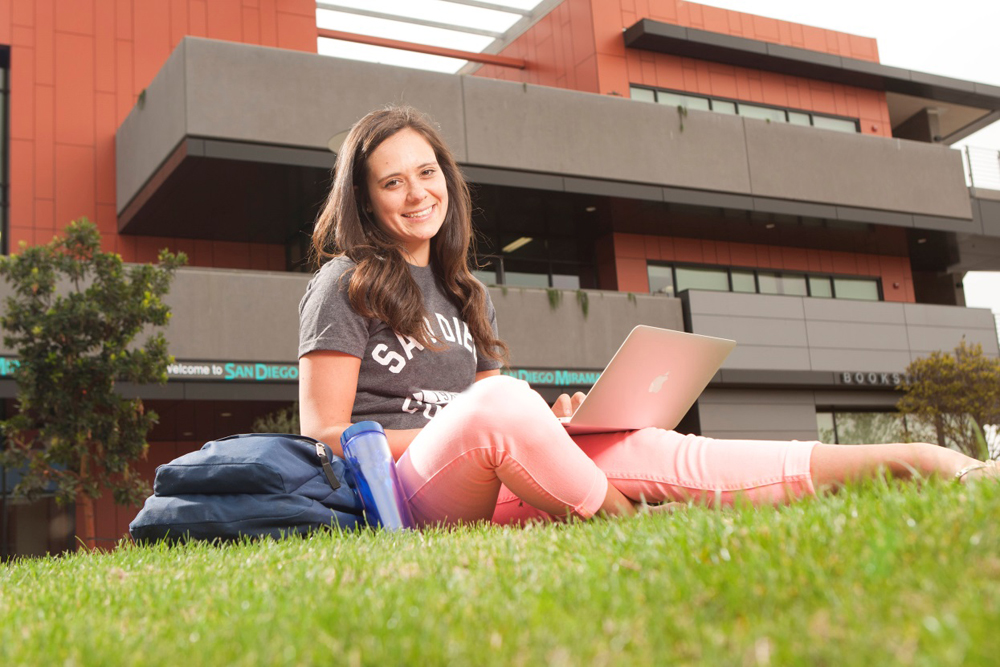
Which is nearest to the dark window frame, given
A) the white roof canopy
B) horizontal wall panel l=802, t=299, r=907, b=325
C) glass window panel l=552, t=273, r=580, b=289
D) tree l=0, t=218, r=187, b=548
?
horizontal wall panel l=802, t=299, r=907, b=325

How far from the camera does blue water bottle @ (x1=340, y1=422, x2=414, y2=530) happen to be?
311cm

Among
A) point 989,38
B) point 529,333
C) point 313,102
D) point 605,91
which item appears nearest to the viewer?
point 313,102

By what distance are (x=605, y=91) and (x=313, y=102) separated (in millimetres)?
6700

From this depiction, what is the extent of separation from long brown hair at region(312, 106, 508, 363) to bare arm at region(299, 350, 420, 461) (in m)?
0.22

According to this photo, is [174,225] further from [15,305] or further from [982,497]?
[982,497]

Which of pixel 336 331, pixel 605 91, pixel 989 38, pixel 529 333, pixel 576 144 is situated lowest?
pixel 336 331

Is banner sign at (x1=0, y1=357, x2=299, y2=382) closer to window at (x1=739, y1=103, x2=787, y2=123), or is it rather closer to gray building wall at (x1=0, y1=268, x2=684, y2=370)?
gray building wall at (x1=0, y1=268, x2=684, y2=370)

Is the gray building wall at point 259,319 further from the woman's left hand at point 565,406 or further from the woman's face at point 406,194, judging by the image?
the woman's left hand at point 565,406

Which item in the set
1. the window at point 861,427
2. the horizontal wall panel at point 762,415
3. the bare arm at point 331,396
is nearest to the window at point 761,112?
the horizontal wall panel at point 762,415

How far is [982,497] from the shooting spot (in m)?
1.76

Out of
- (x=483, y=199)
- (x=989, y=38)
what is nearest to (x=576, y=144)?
(x=483, y=199)

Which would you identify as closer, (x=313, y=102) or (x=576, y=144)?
(x=313, y=102)

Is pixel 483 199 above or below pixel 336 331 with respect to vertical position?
above

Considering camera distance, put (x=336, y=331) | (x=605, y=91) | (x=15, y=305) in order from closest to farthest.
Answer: (x=336, y=331) → (x=15, y=305) → (x=605, y=91)
